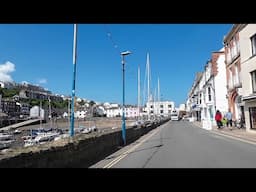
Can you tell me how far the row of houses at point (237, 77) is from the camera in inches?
1026

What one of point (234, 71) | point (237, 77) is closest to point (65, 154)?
point (237, 77)

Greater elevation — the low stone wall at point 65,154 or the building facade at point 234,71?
the building facade at point 234,71

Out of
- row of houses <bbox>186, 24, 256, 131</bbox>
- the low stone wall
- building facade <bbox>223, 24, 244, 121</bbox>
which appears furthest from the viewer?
building facade <bbox>223, 24, 244, 121</bbox>

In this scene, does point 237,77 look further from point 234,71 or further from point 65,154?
point 65,154

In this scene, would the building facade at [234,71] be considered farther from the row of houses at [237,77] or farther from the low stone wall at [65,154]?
the low stone wall at [65,154]

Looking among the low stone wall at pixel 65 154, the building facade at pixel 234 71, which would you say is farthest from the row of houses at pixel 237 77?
the low stone wall at pixel 65 154

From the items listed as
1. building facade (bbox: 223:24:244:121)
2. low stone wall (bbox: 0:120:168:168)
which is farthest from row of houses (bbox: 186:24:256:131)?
low stone wall (bbox: 0:120:168:168)

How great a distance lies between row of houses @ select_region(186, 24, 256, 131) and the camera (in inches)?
1026

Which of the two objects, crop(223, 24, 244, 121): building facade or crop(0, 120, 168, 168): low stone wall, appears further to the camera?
crop(223, 24, 244, 121): building facade

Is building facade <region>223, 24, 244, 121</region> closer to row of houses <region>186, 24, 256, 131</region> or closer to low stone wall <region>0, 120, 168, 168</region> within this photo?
row of houses <region>186, 24, 256, 131</region>
